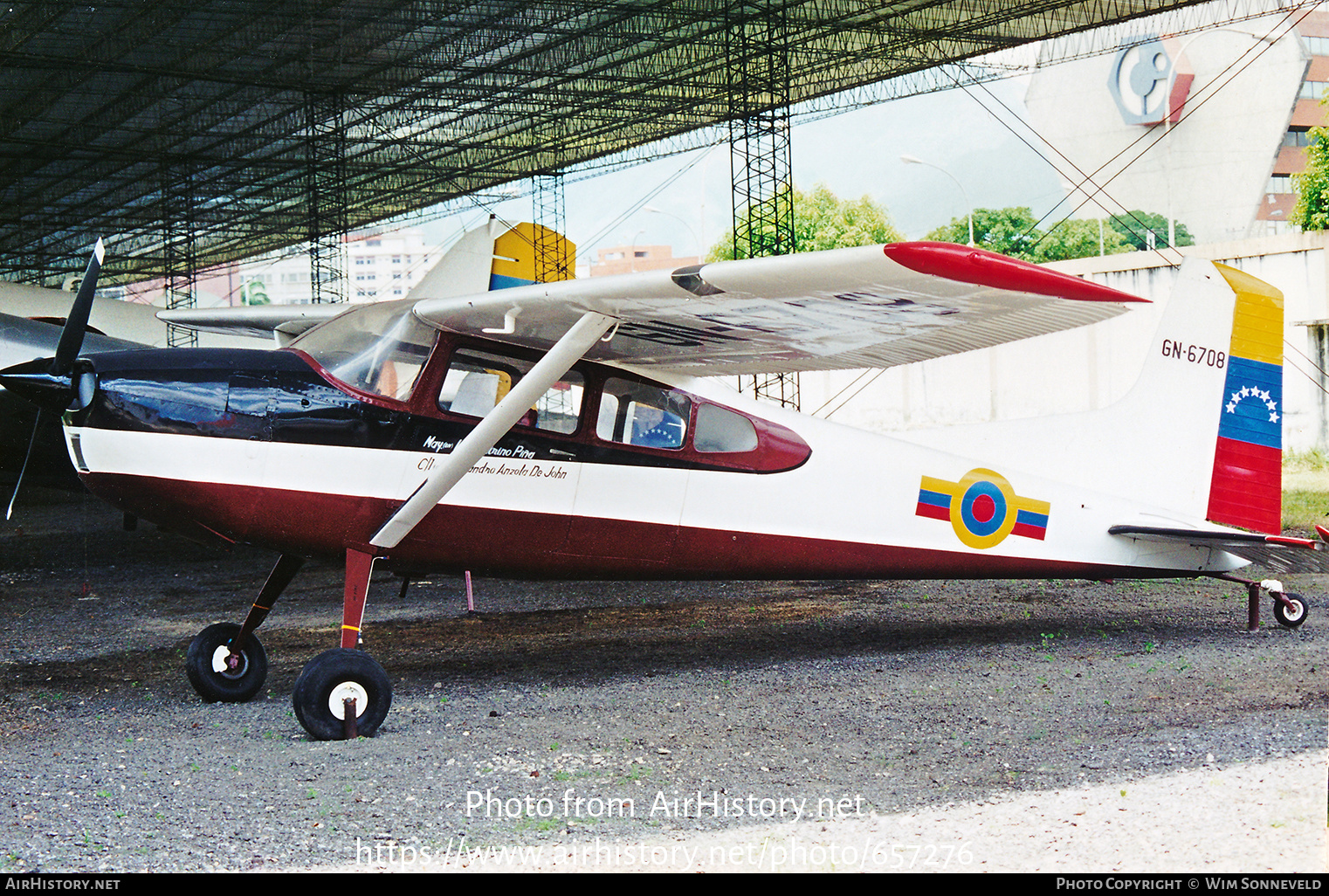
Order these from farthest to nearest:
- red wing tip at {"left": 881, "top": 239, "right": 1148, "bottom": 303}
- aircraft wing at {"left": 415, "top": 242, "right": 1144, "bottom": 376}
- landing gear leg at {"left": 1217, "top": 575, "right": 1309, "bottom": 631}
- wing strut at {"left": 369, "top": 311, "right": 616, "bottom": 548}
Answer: landing gear leg at {"left": 1217, "top": 575, "right": 1309, "bottom": 631} < wing strut at {"left": 369, "top": 311, "right": 616, "bottom": 548} < aircraft wing at {"left": 415, "top": 242, "right": 1144, "bottom": 376} < red wing tip at {"left": 881, "top": 239, "right": 1148, "bottom": 303}

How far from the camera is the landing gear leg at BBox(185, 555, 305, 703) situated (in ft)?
21.2

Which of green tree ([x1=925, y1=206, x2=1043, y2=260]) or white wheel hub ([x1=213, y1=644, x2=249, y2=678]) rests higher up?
green tree ([x1=925, y1=206, x2=1043, y2=260])

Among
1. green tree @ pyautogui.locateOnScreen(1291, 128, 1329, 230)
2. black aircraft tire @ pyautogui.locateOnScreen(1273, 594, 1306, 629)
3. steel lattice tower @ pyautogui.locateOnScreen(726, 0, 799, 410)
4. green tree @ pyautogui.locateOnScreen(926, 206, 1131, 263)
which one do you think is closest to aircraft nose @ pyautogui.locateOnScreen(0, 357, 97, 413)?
black aircraft tire @ pyautogui.locateOnScreen(1273, 594, 1306, 629)

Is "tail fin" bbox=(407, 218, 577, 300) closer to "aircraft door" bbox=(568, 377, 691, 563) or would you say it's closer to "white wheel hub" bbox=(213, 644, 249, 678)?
"aircraft door" bbox=(568, 377, 691, 563)

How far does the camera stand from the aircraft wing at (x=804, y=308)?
14.6 feet

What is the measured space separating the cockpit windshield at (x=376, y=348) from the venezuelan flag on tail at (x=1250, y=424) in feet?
18.8

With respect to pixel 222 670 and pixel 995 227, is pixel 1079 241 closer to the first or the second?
pixel 995 227

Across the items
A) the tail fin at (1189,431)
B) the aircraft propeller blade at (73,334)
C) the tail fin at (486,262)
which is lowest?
the tail fin at (1189,431)

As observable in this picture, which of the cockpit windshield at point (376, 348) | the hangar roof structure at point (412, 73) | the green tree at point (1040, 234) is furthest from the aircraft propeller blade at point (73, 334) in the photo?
the green tree at point (1040, 234)

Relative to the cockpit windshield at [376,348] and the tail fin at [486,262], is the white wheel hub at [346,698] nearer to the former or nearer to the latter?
the cockpit windshield at [376,348]

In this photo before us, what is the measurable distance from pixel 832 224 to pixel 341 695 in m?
79.2

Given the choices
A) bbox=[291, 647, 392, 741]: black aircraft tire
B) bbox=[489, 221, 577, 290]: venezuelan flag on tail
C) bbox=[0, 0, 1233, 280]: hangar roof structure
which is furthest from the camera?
bbox=[0, 0, 1233, 280]: hangar roof structure

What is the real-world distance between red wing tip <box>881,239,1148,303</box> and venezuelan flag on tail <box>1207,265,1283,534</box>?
4.27 metres

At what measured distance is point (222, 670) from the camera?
652 cm
